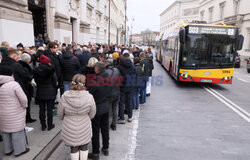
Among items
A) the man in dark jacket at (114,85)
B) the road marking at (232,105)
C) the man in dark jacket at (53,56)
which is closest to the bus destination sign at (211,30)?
the road marking at (232,105)

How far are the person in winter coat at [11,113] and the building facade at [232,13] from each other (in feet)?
85.3

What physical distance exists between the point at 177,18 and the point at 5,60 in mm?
70057

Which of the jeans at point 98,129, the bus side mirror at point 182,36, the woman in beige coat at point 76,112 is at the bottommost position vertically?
the jeans at point 98,129

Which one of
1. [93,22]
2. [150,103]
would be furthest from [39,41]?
[93,22]

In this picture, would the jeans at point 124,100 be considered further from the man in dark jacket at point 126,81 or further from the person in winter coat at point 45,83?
the person in winter coat at point 45,83

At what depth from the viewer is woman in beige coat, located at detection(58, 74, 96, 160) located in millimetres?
2750

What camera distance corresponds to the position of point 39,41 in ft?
31.2

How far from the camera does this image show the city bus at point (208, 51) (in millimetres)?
8648

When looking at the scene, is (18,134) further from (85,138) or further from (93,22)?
(93,22)

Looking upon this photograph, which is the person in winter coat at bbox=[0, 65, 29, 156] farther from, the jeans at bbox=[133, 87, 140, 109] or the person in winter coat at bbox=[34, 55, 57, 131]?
the jeans at bbox=[133, 87, 140, 109]

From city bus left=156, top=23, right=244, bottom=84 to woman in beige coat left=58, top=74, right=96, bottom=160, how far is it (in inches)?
271

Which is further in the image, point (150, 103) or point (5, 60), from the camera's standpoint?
point (150, 103)

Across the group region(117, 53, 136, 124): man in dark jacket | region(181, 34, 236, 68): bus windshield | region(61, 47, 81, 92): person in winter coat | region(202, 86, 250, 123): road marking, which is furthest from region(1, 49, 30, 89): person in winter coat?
region(181, 34, 236, 68): bus windshield
